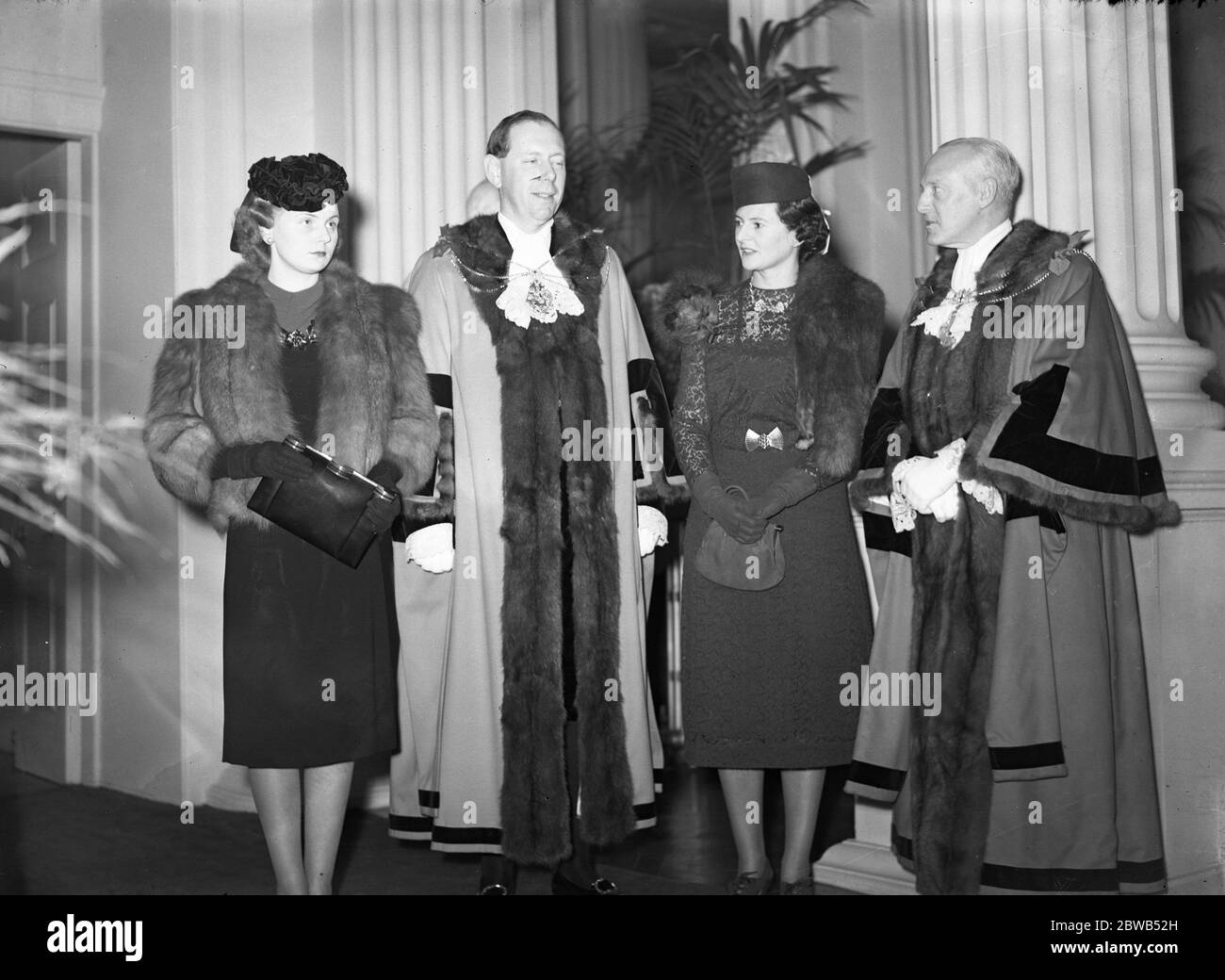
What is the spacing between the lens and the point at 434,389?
132 inches

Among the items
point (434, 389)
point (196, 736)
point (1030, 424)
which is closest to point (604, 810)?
point (434, 389)

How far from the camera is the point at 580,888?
3.41 metres

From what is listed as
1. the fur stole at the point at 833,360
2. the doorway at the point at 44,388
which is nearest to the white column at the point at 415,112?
the doorway at the point at 44,388

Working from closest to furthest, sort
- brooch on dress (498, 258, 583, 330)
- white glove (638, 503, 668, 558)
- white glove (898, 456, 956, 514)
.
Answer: white glove (898, 456, 956, 514) < brooch on dress (498, 258, 583, 330) < white glove (638, 503, 668, 558)

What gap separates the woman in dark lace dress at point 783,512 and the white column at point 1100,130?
2.26 ft

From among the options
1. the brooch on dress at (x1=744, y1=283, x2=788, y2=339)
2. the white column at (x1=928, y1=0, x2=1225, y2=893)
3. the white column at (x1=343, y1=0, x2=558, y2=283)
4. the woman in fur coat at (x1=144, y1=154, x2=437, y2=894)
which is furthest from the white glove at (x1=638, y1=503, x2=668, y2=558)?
the white column at (x1=343, y1=0, x2=558, y2=283)

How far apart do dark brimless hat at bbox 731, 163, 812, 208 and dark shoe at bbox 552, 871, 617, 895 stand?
5.88 feet

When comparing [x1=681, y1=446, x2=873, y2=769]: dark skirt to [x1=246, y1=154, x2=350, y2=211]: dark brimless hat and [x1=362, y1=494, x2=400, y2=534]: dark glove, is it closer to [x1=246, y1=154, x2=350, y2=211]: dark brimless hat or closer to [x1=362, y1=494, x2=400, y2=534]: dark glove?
[x1=362, y1=494, x2=400, y2=534]: dark glove

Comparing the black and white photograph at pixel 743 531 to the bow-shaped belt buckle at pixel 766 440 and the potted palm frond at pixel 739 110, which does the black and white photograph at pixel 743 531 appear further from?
the potted palm frond at pixel 739 110

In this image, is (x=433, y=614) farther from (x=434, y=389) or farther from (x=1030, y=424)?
(x=1030, y=424)

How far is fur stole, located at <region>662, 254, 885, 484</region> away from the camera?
329cm

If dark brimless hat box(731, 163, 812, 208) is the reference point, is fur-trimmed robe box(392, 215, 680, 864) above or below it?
below

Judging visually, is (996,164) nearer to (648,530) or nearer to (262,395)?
(648,530)

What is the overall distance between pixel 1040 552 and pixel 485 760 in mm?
1440
